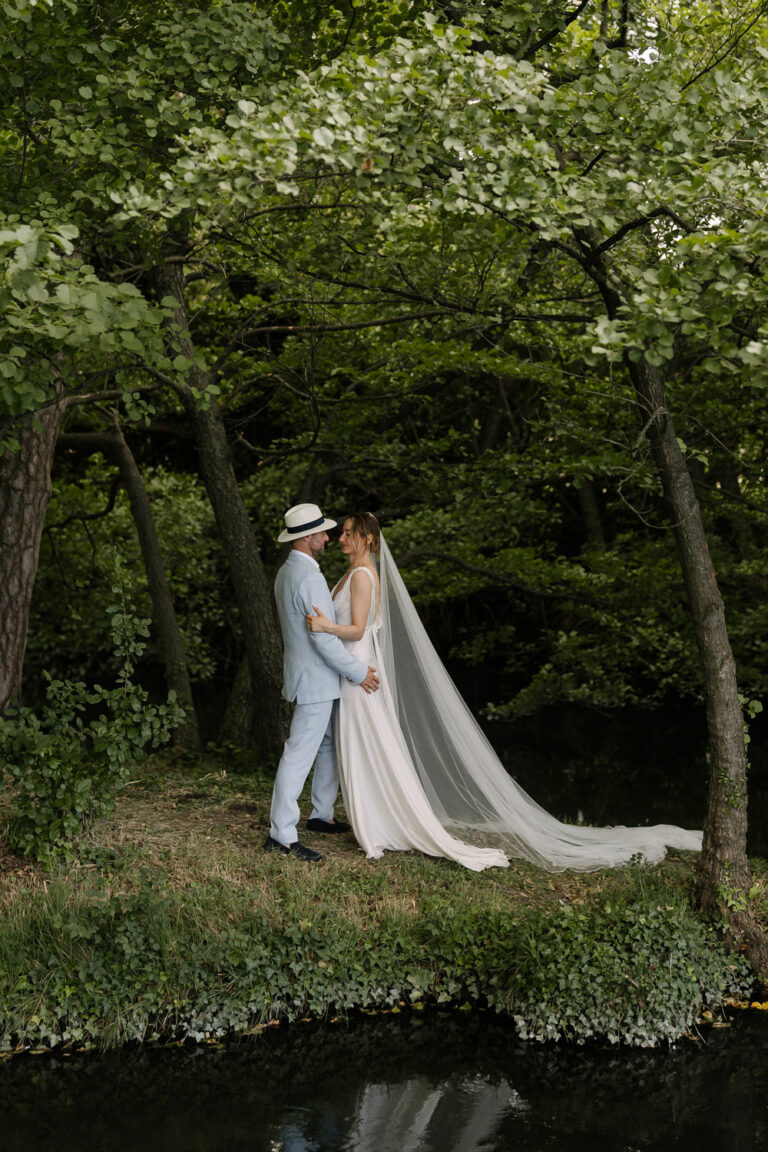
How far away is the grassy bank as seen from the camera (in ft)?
19.1

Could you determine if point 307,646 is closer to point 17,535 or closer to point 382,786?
point 382,786

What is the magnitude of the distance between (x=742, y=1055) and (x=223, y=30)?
6281 mm

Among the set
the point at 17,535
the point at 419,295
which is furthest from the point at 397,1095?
the point at 17,535

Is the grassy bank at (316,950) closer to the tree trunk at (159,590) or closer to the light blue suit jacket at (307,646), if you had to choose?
the light blue suit jacket at (307,646)

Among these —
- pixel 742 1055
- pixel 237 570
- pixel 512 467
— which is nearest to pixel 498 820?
pixel 742 1055

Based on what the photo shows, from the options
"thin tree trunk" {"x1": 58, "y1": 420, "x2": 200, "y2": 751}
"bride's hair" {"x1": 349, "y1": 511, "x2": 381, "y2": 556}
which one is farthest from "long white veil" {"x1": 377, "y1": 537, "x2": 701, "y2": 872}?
"thin tree trunk" {"x1": 58, "y1": 420, "x2": 200, "y2": 751}

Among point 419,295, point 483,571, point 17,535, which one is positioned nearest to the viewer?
point 419,295

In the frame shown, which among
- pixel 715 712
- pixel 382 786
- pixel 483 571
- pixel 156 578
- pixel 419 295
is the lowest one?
pixel 382 786

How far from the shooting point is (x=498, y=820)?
7.86 meters

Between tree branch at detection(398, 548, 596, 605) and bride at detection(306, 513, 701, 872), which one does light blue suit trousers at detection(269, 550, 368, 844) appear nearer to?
bride at detection(306, 513, 701, 872)

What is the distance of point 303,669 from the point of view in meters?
7.35

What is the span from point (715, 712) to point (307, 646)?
2.56 metres

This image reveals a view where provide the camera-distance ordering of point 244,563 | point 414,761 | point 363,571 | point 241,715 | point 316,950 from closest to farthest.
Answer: point 316,950
point 363,571
point 414,761
point 244,563
point 241,715

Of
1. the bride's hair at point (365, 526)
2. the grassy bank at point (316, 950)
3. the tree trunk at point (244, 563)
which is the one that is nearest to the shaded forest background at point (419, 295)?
the tree trunk at point (244, 563)
